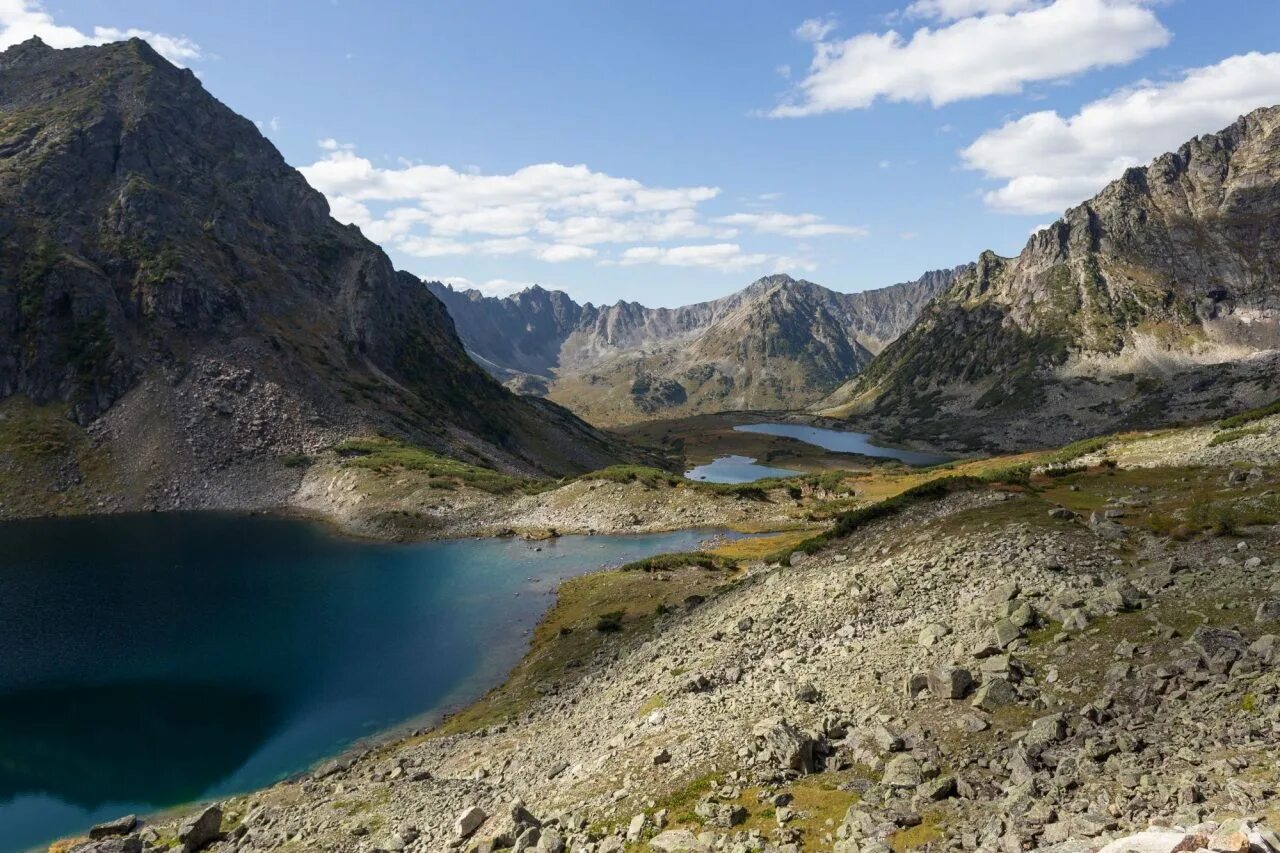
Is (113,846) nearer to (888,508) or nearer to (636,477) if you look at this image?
(888,508)

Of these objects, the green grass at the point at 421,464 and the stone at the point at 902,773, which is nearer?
Answer: the stone at the point at 902,773

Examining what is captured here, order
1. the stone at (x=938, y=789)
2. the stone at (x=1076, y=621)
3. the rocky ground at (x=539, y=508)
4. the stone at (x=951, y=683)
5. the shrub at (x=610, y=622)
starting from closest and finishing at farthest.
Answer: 1. the stone at (x=938, y=789)
2. the stone at (x=951, y=683)
3. the stone at (x=1076, y=621)
4. the shrub at (x=610, y=622)
5. the rocky ground at (x=539, y=508)

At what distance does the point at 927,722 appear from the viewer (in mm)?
22500

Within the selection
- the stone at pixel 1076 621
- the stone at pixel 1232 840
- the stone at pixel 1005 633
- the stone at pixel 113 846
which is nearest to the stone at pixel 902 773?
the stone at pixel 1005 633

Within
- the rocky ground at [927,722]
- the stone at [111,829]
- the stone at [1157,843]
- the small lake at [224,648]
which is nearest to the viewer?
the stone at [1157,843]

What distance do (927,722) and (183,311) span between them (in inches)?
6320

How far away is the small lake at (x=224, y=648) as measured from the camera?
40656 millimetres

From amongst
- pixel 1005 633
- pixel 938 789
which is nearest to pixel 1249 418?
pixel 1005 633

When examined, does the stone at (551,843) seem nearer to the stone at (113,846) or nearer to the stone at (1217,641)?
the stone at (1217,641)

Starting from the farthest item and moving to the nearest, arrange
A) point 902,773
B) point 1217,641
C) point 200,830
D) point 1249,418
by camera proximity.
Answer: point 1249,418
point 200,830
point 1217,641
point 902,773

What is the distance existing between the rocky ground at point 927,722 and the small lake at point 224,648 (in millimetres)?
7532

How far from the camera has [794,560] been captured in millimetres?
50750

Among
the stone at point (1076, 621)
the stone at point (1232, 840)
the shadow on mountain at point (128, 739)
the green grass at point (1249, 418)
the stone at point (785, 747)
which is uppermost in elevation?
the green grass at point (1249, 418)

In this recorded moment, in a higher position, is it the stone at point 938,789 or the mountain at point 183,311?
the mountain at point 183,311
